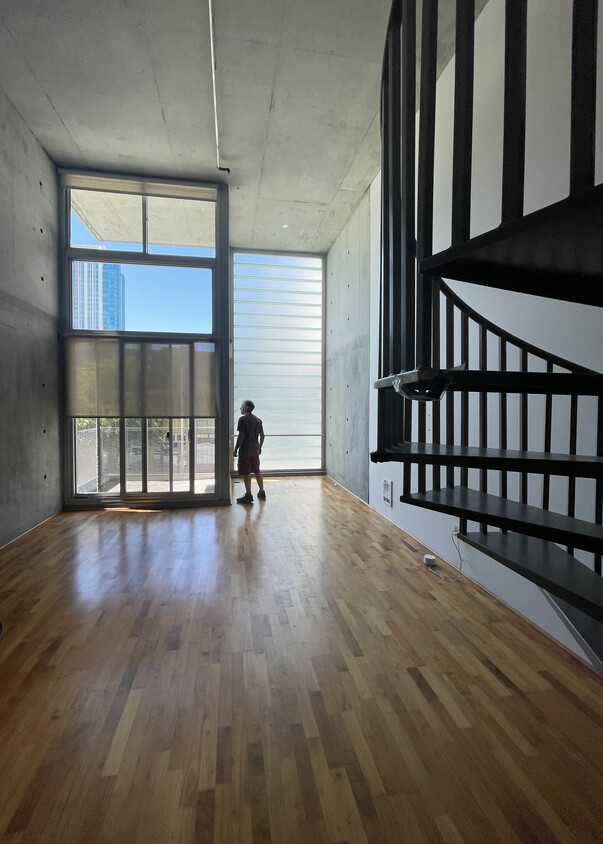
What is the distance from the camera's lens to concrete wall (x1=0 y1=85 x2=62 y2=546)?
4098 mm

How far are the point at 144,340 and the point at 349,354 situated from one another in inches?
130

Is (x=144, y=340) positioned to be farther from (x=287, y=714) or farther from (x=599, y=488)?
(x=599, y=488)

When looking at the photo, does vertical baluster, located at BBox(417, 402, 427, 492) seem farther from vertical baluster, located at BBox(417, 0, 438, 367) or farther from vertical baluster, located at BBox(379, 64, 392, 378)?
vertical baluster, located at BBox(417, 0, 438, 367)

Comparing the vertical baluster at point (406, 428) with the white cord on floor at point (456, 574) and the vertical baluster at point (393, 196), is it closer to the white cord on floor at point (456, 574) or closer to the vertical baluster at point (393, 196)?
the vertical baluster at point (393, 196)

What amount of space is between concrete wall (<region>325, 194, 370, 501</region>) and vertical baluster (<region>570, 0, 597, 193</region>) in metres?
4.86

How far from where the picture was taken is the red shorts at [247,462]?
6121 mm

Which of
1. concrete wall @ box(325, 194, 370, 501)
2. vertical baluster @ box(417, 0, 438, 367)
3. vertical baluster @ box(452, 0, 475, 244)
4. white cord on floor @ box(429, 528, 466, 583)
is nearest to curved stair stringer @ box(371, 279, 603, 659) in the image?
vertical baluster @ box(417, 0, 438, 367)

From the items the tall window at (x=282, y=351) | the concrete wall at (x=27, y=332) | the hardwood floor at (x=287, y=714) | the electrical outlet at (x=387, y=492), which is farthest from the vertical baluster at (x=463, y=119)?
the tall window at (x=282, y=351)

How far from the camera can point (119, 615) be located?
2697 millimetres

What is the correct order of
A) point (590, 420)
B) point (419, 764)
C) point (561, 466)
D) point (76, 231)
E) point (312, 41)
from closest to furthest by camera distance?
point (561, 466), point (419, 764), point (590, 420), point (312, 41), point (76, 231)

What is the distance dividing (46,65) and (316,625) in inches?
212

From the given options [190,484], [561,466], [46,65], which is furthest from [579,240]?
[190,484]

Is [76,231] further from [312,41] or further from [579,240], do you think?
[579,240]

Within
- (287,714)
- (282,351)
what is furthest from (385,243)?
(282,351)
